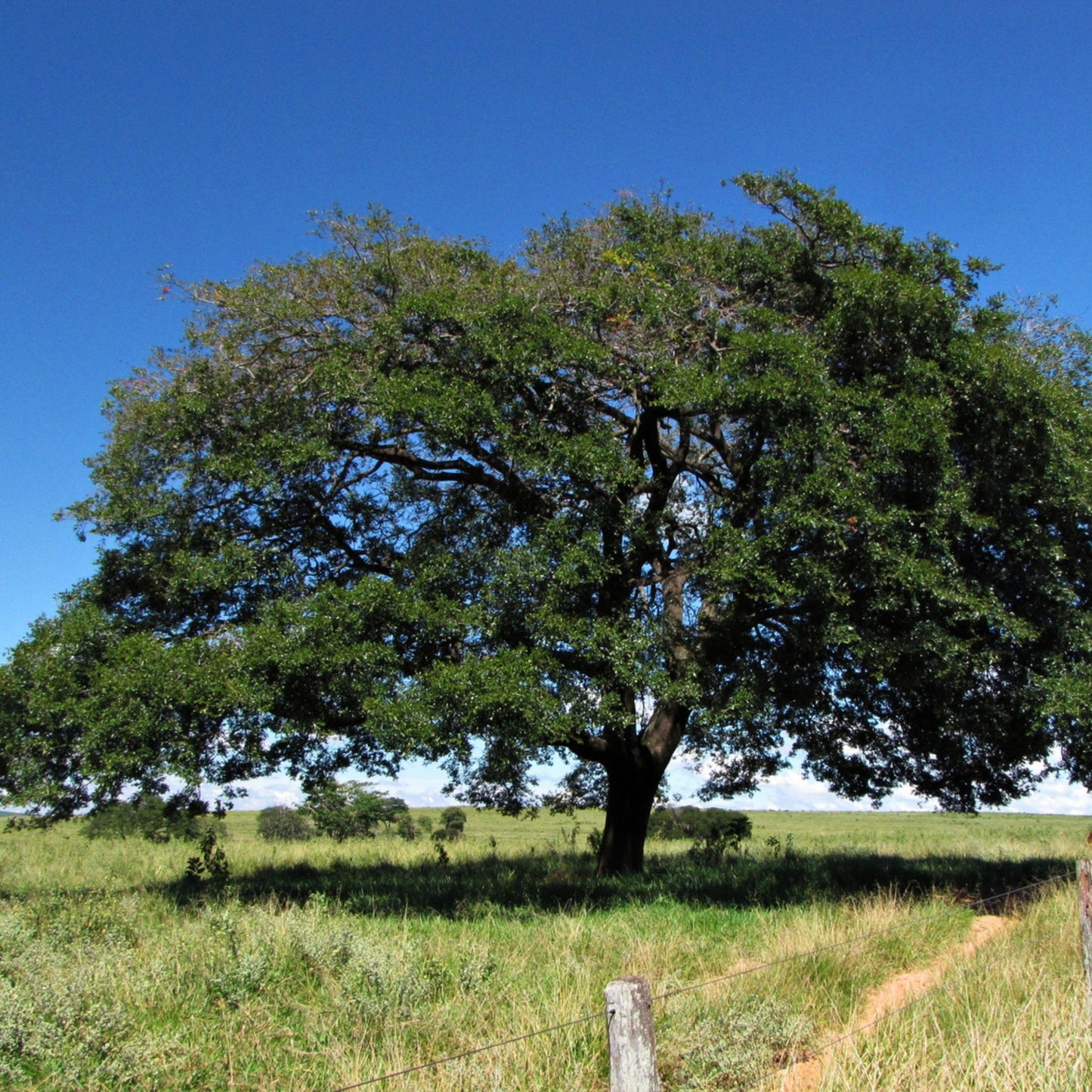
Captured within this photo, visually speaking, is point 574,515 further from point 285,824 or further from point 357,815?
point 285,824

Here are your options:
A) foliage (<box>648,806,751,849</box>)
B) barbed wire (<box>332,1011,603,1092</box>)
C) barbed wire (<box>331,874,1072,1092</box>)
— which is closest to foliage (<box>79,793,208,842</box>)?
foliage (<box>648,806,751,849</box>)

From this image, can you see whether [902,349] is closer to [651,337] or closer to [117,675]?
[651,337]

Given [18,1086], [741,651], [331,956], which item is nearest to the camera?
[18,1086]

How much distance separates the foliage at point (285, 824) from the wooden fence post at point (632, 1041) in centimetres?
3536

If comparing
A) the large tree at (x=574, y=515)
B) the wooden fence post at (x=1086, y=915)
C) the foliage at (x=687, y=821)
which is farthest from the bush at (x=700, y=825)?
the wooden fence post at (x=1086, y=915)

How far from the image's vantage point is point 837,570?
38.0 ft

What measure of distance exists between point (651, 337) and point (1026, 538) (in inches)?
230

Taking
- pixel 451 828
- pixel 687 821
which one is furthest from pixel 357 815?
pixel 687 821

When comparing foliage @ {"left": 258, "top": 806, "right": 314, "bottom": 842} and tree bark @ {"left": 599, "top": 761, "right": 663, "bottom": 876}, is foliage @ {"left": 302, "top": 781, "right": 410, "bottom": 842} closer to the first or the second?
foliage @ {"left": 258, "top": 806, "right": 314, "bottom": 842}

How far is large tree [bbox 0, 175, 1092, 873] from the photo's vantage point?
11570mm

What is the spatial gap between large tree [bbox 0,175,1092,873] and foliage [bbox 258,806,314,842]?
85.0 feet

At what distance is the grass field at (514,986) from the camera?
19.2 ft

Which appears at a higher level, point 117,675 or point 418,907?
point 117,675

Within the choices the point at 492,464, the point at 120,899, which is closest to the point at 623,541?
the point at 492,464
